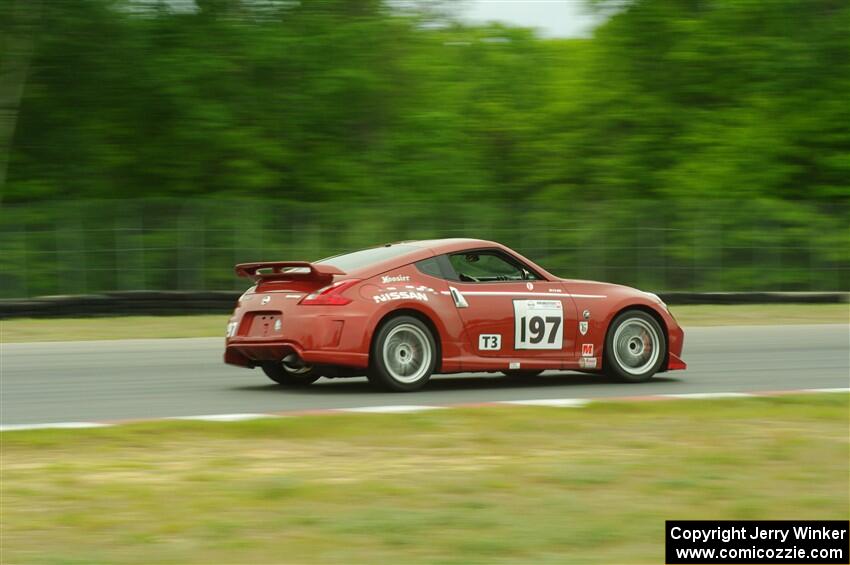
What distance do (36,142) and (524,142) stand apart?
15.3 m

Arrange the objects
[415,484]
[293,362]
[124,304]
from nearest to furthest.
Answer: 1. [415,484]
2. [293,362]
3. [124,304]

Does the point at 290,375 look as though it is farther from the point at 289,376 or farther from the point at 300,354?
the point at 300,354

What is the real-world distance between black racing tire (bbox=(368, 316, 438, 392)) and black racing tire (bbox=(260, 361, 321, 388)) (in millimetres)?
1124

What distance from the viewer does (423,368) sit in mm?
10828

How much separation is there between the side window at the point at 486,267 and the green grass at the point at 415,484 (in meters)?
2.10

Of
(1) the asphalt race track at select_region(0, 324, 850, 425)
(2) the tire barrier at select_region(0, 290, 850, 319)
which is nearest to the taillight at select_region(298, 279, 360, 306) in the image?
(1) the asphalt race track at select_region(0, 324, 850, 425)

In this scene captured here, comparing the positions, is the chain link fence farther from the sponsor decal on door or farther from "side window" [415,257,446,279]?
the sponsor decal on door

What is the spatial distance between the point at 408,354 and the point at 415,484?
4155mm

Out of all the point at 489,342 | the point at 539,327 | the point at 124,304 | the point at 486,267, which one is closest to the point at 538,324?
the point at 539,327

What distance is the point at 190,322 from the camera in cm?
2111

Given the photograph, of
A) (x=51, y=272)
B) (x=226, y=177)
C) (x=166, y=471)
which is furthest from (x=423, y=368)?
(x=226, y=177)

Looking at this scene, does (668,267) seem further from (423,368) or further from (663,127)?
(423,368)

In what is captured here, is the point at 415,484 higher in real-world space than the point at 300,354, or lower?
lower

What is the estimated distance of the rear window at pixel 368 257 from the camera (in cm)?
1085
